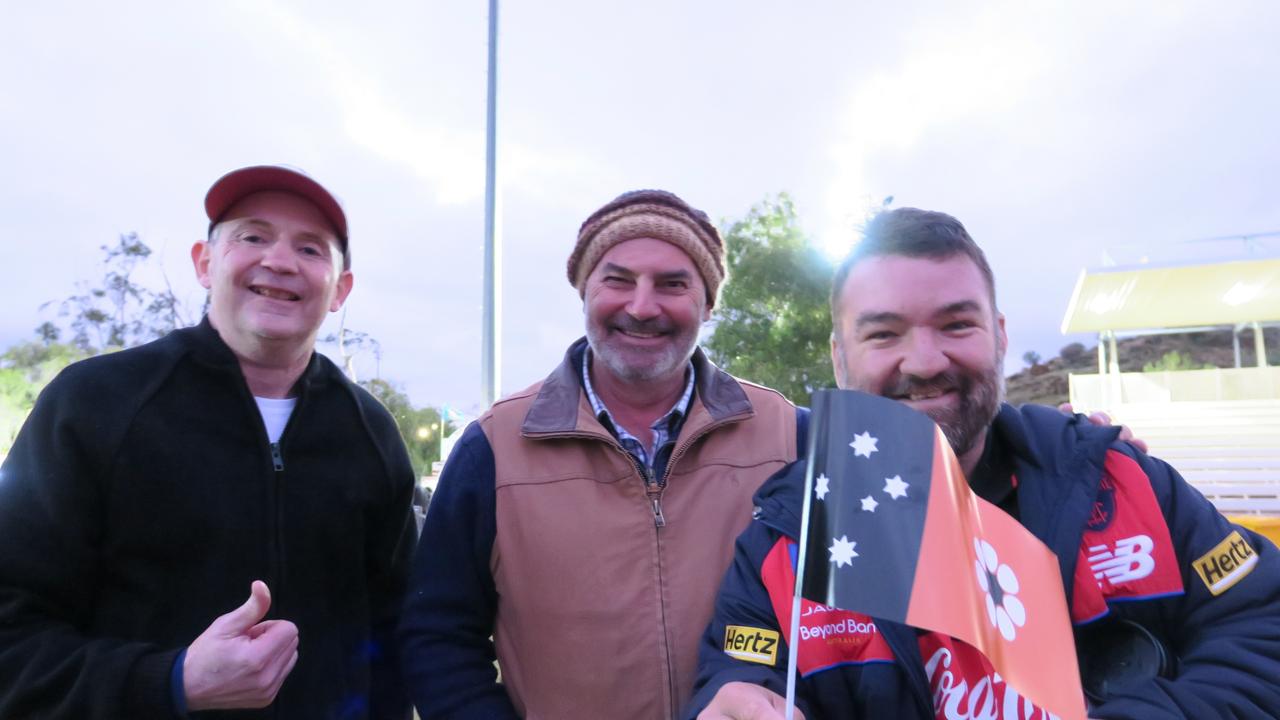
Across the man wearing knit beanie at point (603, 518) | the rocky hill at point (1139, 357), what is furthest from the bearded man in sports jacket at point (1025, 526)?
the rocky hill at point (1139, 357)

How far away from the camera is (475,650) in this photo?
99.0 inches

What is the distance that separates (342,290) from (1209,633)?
266 centimetres

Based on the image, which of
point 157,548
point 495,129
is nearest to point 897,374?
point 157,548

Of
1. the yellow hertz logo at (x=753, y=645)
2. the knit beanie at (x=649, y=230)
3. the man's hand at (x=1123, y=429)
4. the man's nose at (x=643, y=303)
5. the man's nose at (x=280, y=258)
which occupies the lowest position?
the yellow hertz logo at (x=753, y=645)

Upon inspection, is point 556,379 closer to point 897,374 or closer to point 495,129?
point 897,374

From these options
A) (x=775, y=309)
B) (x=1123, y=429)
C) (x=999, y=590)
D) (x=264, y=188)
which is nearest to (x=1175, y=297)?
(x=775, y=309)

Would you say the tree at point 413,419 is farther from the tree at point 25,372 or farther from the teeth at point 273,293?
the teeth at point 273,293

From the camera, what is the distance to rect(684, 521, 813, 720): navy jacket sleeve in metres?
1.86

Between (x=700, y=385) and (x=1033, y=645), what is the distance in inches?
57.5

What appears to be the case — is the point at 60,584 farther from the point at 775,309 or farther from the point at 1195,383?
the point at 1195,383

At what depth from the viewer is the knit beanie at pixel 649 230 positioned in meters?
2.84

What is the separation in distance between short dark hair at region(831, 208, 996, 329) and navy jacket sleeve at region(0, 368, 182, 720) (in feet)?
6.58

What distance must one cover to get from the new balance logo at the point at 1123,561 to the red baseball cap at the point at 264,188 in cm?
237

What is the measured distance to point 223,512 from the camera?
8.18ft
